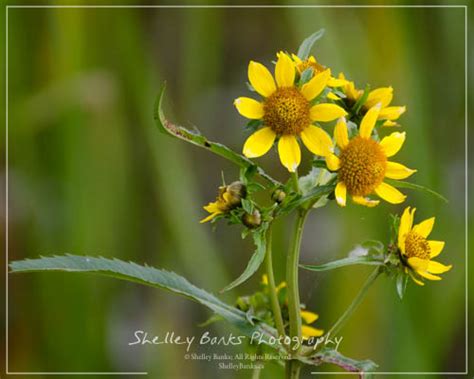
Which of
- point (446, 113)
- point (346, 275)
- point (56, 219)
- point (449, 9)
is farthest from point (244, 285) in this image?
point (449, 9)

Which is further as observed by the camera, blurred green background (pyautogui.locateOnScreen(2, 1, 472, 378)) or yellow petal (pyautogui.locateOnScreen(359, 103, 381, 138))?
blurred green background (pyautogui.locateOnScreen(2, 1, 472, 378))

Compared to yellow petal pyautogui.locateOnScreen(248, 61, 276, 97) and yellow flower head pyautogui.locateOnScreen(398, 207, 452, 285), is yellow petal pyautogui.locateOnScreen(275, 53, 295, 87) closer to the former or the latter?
yellow petal pyautogui.locateOnScreen(248, 61, 276, 97)

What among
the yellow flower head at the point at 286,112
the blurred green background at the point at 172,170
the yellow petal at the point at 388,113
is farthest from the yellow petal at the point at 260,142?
the blurred green background at the point at 172,170

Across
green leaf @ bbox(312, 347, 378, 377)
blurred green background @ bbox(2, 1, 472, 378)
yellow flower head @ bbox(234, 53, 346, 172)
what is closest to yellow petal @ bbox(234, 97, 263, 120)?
yellow flower head @ bbox(234, 53, 346, 172)

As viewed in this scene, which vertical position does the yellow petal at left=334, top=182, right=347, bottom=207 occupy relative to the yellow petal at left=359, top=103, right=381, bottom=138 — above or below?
below

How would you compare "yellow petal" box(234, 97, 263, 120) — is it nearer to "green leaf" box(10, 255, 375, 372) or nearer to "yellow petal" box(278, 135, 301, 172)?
"yellow petal" box(278, 135, 301, 172)

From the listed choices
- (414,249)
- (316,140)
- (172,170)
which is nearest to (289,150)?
(316,140)

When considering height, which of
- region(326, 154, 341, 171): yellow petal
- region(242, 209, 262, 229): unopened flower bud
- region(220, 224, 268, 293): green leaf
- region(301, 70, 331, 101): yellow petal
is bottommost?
region(220, 224, 268, 293): green leaf

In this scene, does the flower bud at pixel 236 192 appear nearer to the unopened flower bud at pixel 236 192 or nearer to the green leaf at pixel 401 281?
the unopened flower bud at pixel 236 192
